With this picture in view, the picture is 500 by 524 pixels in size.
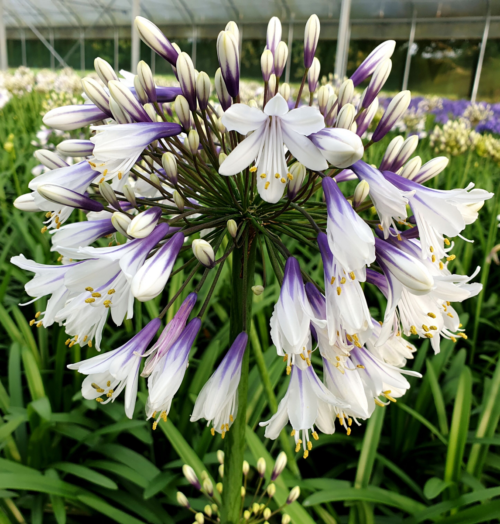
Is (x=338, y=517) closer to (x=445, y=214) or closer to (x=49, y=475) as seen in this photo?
(x=49, y=475)

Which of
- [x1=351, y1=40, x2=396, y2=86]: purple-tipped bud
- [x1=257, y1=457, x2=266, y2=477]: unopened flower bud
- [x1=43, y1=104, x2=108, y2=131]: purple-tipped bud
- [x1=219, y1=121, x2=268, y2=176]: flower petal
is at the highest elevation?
[x1=351, y1=40, x2=396, y2=86]: purple-tipped bud

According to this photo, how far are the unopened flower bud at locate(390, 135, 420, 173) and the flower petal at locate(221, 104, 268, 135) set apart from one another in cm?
34

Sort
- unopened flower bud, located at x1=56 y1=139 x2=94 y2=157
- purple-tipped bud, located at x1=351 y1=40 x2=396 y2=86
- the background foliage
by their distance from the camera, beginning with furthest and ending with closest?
the background foliage, purple-tipped bud, located at x1=351 y1=40 x2=396 y2=86, unopened flower bud, located at x1=56 y1=139 x2=94 y2=157

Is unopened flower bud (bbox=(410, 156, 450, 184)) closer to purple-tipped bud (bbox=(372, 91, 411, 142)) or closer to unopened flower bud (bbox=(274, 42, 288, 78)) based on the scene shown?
purple-tipped bud (bbox=(372, 91, 411, 142))

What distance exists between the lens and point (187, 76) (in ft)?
2.92

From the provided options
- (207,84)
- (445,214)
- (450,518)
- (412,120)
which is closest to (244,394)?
(445,214)

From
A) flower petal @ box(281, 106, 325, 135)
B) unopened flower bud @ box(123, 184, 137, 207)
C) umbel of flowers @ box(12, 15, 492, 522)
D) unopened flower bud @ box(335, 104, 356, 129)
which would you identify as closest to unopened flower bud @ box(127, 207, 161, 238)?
umbel of flowers @ box(12, 15, 492, 522)

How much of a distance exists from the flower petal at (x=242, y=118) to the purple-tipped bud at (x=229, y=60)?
15cm

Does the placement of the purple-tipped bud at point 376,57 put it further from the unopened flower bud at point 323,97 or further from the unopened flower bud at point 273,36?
the unopened flower bud at point 273,36

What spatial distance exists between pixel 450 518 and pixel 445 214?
1.27 meters

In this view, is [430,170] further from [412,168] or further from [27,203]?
[27,203]

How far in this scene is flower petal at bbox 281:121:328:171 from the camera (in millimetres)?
751

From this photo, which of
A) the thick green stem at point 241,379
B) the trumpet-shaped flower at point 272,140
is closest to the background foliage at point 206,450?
the thick green stem at point 241,379

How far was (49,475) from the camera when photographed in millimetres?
1640
